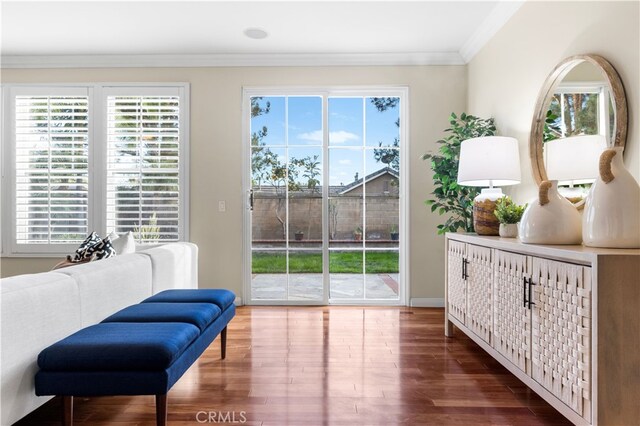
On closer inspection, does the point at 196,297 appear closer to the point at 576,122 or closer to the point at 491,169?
the point at 491,169

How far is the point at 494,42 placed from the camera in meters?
3.57

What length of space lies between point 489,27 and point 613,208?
2444 mm

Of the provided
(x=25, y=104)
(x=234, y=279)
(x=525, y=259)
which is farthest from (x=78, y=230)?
(x=525, y=259)

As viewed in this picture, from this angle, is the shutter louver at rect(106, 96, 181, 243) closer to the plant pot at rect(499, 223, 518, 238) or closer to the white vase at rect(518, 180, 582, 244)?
the plant pot at rect(499, 223, 518, 238)

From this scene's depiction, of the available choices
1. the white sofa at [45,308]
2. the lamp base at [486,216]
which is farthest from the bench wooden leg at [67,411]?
the lamp base at [486,216]

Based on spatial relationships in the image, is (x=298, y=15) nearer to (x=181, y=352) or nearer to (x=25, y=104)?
(x=181, y=352)

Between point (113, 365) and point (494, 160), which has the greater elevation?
point (494, 160)

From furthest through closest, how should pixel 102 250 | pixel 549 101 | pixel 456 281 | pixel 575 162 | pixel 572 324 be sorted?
1. pixel 456 281
2. pixel 102 250
3. pixel 549 101
4. pixel 575 162
5. pixel 572 324

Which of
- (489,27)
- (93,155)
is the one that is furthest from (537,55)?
(93,155)

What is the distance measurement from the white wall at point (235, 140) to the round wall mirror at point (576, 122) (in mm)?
1621

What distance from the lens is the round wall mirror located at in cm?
207

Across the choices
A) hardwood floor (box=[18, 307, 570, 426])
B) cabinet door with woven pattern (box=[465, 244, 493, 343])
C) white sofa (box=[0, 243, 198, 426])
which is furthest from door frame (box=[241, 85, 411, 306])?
white sofa (box=[0, 243, 198, 426])

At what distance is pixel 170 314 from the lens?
214cm

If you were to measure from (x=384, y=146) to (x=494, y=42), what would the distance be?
1.42 m
